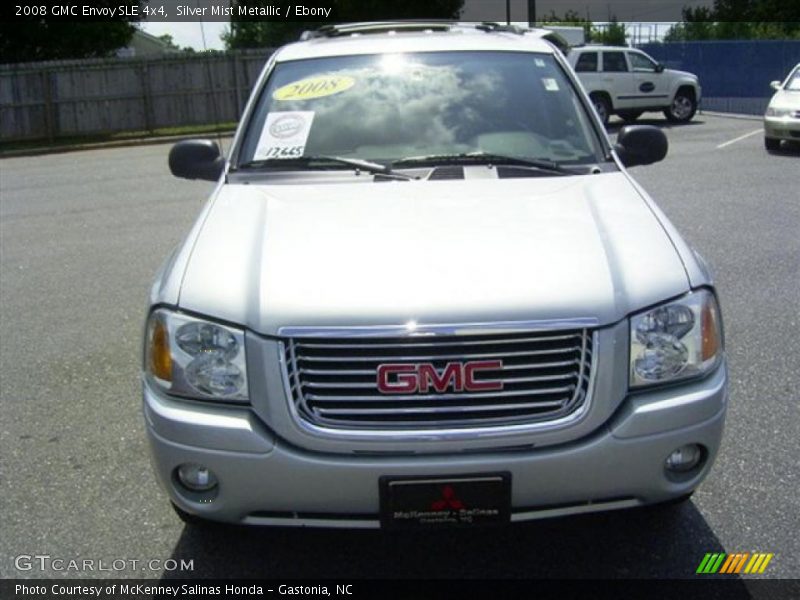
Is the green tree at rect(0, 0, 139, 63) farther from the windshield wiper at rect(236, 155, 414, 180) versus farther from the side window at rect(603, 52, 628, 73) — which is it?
the windshield wiper at rect(236, 155, 414, 180)

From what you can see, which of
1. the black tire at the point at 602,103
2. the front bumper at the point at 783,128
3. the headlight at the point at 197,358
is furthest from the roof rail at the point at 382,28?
the black tire at the point at 602,103

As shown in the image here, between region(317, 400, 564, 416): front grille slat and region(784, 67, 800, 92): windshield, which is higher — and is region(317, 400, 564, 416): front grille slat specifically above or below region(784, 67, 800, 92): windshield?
below

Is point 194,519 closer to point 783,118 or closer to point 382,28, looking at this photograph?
point 382,28

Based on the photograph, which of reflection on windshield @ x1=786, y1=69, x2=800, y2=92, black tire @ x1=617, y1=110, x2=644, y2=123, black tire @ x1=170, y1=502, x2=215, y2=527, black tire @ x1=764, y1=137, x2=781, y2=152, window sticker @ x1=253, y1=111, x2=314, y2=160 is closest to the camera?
black tire @ x1=170, y1=502, x2=215, y2=527

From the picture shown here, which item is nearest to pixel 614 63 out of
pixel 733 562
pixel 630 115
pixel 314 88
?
pixel 630 115

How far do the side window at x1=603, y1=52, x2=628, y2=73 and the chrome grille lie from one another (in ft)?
66.9

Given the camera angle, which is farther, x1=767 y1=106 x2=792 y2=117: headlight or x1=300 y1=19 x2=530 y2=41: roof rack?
x1=767 y1=106 x2=792 y2=117: headlight

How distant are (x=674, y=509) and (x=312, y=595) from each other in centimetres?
140

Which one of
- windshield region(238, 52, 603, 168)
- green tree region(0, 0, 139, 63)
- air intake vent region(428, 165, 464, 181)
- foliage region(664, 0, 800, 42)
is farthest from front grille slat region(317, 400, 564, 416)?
foliage region(664, 0, 800, 42)

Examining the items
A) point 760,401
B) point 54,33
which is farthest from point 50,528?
point 54,33

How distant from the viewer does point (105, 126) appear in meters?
25.5

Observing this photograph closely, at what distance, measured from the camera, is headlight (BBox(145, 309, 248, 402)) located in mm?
2951

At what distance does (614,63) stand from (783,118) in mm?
8189

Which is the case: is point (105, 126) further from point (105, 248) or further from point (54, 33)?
point (105, 248)
